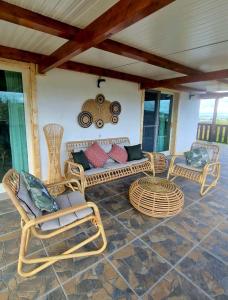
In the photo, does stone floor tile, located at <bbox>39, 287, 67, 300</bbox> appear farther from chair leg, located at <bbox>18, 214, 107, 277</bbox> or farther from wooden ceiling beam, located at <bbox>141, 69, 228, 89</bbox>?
wooden ceiling beam, located at <bbox>141, 69, 228, 89</bbox>

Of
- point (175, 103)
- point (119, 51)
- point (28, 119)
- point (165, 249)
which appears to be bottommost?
point (165, 249)

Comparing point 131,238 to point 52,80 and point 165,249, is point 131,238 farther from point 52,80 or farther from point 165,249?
point 52,80

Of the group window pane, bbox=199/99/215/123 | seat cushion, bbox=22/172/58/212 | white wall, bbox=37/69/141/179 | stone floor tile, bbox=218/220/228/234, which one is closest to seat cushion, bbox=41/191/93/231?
seat cushion, bbox=22/172/58/212

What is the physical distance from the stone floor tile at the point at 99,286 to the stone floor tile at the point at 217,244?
999 millimetres

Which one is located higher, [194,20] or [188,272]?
[194,20]

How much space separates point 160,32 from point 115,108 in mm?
2280

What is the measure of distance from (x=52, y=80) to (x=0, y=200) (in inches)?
86.9

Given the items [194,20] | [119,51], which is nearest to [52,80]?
[119,51]

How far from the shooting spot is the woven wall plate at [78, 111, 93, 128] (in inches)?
143

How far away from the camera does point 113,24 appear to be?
4.69 ft

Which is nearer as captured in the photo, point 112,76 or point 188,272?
point 188,272

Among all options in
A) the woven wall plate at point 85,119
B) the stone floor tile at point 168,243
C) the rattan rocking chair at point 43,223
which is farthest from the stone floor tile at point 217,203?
the woven wall plate at point 85,119

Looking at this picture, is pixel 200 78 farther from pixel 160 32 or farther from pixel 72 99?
pixel 72 99

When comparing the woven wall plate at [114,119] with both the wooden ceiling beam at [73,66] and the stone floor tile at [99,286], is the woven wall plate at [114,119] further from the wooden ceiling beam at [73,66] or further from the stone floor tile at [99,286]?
the stone floor tile at [99,286]
